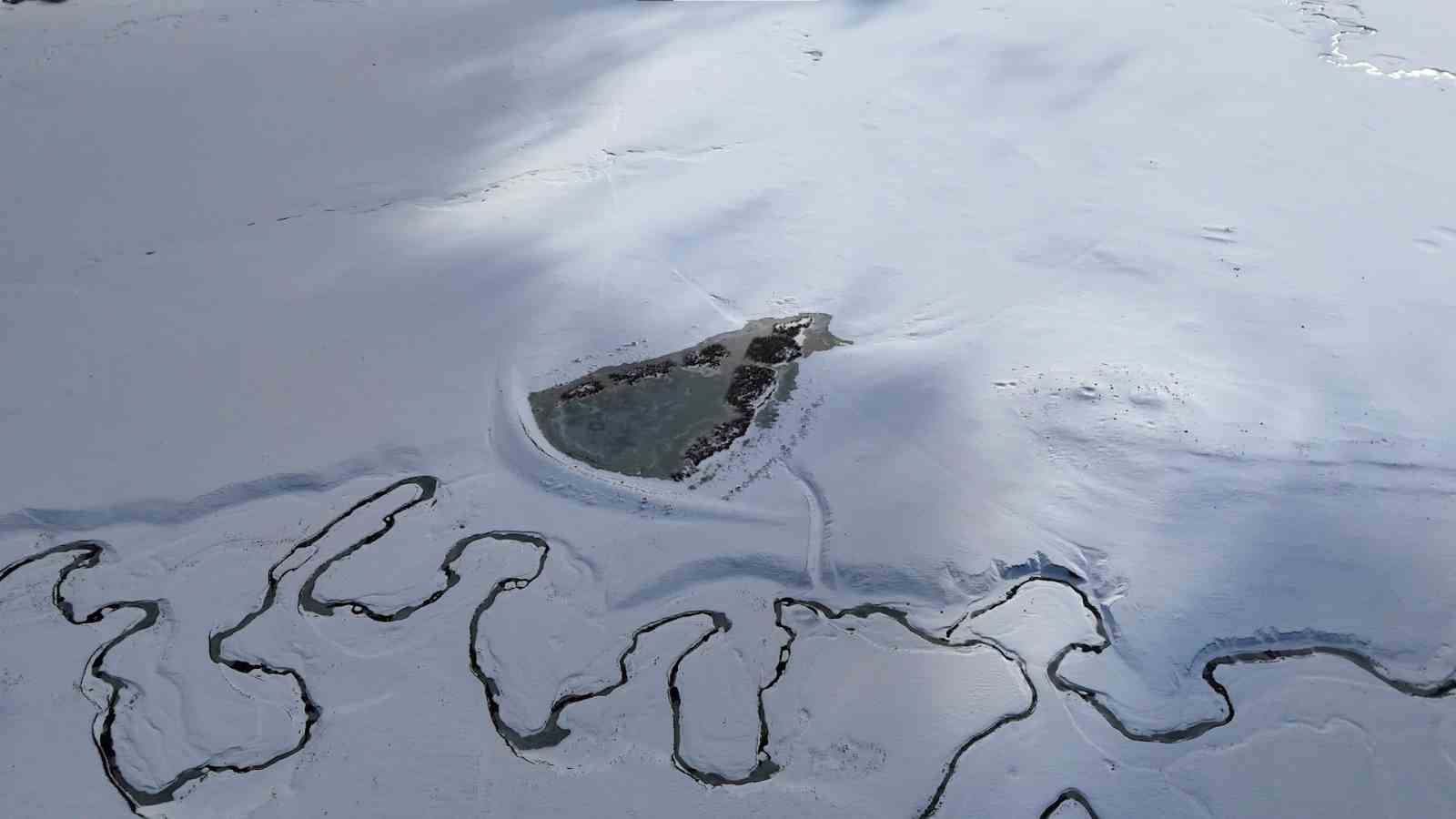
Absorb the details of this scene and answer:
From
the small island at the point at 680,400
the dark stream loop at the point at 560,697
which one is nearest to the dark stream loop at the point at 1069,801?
the dark stream loop at the point at 560,697

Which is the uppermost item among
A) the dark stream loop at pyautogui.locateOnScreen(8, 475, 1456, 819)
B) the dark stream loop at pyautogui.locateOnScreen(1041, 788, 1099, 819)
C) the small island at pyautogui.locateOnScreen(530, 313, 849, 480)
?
the small island at pyautogui.locateOnScreen(530, 313, 849, 480)

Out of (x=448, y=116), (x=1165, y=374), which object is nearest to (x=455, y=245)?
(x=448, y=116)

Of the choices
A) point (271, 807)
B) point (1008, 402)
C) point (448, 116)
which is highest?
point (448, 116)

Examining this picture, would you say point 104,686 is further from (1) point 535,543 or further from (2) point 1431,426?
(2) point 1431,426

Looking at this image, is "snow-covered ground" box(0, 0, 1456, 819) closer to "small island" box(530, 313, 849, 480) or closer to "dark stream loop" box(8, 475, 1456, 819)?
"dark stream loop" box(8, 475, 1456, 819)

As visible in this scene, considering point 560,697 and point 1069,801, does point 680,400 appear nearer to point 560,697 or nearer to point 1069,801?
point 560,697

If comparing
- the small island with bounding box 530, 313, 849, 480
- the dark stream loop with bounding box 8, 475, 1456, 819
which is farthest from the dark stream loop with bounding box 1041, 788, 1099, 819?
the small island with bounding box 530, 313, 849, 480
